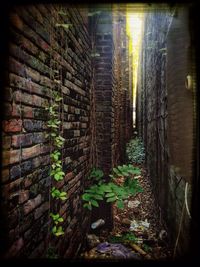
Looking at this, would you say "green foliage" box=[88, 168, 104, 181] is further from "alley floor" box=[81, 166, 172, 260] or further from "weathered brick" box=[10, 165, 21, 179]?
"weathered brick" box=[10, 165, 21, 179]

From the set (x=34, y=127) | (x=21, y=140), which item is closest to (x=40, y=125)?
(x=34, y=127)

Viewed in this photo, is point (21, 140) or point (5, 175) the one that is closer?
point (5, 175)

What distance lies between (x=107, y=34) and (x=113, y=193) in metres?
2.94

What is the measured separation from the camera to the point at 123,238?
167 inches

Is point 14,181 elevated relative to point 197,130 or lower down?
lower down

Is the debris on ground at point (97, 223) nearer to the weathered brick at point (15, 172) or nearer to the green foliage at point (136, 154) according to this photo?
the weathered brick at point (15, 172)

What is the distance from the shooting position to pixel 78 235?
3607mm

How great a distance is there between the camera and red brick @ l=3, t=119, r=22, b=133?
5.16ft

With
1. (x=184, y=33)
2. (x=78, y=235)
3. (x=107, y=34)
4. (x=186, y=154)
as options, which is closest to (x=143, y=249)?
(x=78, y=235)

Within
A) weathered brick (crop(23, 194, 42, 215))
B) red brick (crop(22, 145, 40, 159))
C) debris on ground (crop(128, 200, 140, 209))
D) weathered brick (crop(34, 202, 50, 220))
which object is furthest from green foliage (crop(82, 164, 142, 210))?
debris on ground (crop(128, 200, 140, 209))

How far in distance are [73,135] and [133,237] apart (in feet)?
6.74

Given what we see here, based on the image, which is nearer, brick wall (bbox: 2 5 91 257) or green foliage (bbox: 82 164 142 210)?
brick wall (bbox: 2 5 91 257)

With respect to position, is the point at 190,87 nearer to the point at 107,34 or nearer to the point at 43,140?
the point at 43,140

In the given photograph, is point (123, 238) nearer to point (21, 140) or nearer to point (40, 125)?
point (40, 125)
